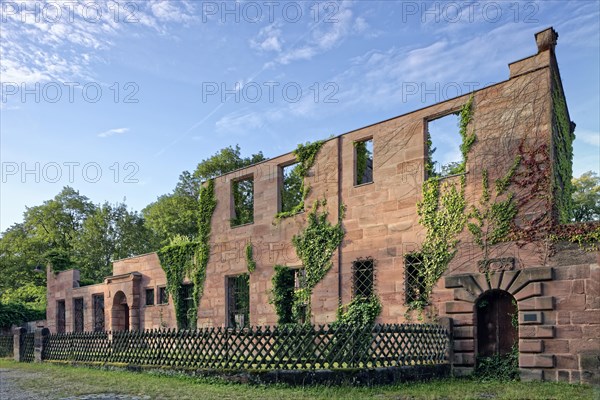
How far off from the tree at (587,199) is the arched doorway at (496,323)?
25445mm

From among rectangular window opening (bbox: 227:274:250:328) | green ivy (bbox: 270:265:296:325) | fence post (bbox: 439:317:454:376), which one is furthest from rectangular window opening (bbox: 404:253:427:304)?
rectangular window opening (bbox: 227:274:250:328)

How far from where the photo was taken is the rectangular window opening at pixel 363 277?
1605 cm

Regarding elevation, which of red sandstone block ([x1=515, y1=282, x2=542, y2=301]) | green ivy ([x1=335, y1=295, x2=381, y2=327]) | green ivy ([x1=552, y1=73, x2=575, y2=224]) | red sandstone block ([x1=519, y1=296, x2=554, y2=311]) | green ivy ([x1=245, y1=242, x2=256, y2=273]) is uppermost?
green ivy ([x1=552, y1=73, x2=575, y2=224])

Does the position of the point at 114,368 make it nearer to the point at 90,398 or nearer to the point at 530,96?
the point at 90,398

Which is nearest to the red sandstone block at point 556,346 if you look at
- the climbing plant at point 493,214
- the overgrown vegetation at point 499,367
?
the overgrown vegetation at point 499,367

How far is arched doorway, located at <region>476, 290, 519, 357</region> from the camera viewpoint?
43.0ft

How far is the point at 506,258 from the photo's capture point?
518 inches

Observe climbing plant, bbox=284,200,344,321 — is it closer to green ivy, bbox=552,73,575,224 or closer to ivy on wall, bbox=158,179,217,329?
ivy on wall, bbox=158,179,217,329

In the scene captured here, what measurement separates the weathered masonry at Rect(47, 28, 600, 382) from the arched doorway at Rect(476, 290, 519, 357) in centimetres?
2

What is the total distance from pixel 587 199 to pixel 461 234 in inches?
1035

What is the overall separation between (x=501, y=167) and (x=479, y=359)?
4819 millimetres

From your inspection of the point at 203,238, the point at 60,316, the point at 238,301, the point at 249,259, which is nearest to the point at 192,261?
the point at 203,238

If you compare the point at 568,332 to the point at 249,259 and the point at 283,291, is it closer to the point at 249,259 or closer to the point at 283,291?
the point at 283,291

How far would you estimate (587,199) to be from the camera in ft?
118
